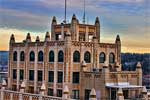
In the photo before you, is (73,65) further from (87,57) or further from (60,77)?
(87,57)

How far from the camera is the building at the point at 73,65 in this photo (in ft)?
97.3

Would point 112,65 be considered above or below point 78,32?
below

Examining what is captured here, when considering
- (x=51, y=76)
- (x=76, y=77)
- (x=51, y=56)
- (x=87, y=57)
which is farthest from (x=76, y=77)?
(x=51, y=56)

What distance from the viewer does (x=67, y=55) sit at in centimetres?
3070

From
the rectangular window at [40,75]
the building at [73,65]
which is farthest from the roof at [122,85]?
the rectangular window at [40,75]

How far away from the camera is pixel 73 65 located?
1225 inches

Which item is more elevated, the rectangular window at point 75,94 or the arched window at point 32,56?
the arched window at point 32,56

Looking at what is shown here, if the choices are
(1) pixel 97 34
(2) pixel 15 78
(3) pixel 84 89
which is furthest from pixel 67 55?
(2) pixel 15 78

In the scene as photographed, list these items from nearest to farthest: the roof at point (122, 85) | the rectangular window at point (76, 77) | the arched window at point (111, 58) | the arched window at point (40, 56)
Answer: the roof at point (122, 85), the rectangular window at point (76, 77), the arched window at point (40, 56), the arched window at point (111, 58)

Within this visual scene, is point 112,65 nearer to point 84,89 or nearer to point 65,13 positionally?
point 84,89

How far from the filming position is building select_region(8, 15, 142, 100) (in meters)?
29.7

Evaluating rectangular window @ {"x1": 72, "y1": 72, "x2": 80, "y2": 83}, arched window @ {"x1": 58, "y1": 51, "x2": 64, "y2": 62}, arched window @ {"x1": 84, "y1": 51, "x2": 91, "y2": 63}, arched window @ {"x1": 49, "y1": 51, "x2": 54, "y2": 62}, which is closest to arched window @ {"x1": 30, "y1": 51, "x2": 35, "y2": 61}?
arched window @ {"x1": 49, "y1": 51, "x2": 54, "y2": 62}

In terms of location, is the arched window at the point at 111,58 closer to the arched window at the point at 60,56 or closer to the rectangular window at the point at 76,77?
the rectangular window at the point at 76,77

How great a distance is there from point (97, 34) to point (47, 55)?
18.5ft
